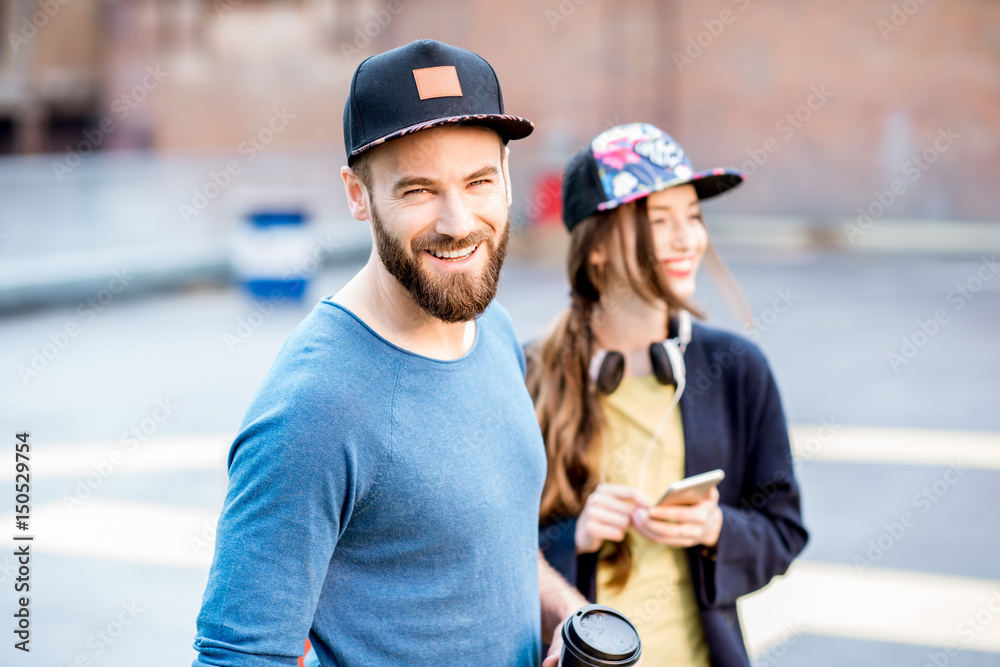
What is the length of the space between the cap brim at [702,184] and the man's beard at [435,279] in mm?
942

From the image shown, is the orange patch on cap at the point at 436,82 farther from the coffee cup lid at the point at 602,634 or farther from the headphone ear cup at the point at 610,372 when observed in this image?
the headphone ear cup at the point at 610,372

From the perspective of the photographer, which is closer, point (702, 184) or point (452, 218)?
point (452, 218)

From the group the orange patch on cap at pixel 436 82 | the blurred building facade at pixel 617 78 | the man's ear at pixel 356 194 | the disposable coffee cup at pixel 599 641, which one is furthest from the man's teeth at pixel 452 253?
the blurred building facade at pixel 617 78

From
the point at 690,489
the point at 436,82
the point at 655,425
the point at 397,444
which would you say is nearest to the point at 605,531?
the point at 690,489

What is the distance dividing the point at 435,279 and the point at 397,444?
0.32 m

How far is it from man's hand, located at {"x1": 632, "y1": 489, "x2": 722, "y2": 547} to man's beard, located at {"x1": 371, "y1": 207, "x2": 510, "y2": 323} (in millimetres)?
928

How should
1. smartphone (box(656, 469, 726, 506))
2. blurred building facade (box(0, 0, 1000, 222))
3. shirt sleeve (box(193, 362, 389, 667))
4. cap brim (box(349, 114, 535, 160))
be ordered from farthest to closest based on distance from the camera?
blurred building facade (box(0, 0, 1000, 222)) < smartphone (box(656, 469, 726, 506)) < cap brim (box(349, 114, 535, 160)) < shirt sleeve (box(193, 362, 389, 667))

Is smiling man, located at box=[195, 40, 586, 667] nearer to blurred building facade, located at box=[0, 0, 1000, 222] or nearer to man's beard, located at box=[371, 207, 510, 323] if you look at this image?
man's beard, located at box=[371, 207, 510, 323]

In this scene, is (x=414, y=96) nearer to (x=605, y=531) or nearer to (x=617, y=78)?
(x=605, y=531)

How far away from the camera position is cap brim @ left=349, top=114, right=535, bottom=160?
1729 millimetres

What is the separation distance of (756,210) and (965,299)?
295 inches

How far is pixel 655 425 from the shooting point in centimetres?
280

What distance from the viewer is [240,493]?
5.33ft

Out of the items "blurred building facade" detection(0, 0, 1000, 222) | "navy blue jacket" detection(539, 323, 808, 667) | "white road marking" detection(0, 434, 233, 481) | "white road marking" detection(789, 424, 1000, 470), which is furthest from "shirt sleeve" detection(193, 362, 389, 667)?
"blurred building facade" detection(0, 0, 1000, 222)
